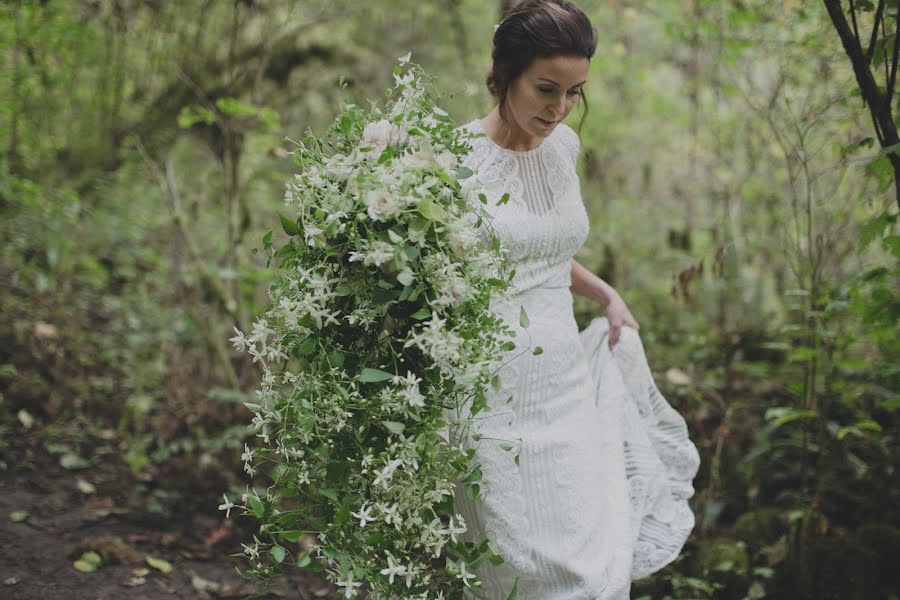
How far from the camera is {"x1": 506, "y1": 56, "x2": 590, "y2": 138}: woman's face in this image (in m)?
2.03

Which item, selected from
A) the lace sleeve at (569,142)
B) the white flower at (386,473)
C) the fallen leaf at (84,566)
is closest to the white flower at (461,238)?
the white flower at (386,473)

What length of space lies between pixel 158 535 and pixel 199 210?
2.42 meters

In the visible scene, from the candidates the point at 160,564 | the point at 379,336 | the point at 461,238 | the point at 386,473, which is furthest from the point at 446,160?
the point at 160,564

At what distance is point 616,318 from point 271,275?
1829 mm

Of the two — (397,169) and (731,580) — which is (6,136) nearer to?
(397,169)

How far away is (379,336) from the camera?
1.80 m

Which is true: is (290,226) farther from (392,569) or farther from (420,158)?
(392,569)

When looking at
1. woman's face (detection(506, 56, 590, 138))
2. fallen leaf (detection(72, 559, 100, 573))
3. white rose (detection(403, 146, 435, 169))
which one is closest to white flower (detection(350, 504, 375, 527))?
white rose (detection(403, 146, 435, 169))

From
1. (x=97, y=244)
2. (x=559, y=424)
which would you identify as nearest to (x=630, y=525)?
(x=559, y=424)

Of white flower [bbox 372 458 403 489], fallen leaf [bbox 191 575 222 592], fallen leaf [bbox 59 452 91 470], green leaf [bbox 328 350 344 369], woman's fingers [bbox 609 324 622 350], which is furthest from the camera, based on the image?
fallen leaf [bbox 59 452 91 470]

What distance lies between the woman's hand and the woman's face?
2.23 feet

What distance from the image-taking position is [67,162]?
5027 millimetres

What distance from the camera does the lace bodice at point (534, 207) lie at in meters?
2.13

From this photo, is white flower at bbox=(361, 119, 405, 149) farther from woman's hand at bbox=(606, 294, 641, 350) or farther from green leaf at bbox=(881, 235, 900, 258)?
green leaf at bbox=(881, 235, 900, 258)
